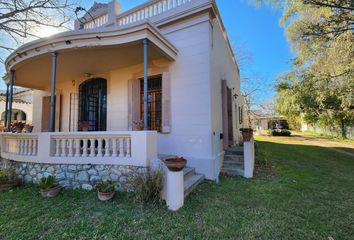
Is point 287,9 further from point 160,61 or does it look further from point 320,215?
point 320,215

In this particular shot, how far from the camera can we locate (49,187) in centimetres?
389

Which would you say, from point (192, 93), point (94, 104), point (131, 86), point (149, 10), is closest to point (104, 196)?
point (192, 93)

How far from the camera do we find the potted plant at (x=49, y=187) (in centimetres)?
387

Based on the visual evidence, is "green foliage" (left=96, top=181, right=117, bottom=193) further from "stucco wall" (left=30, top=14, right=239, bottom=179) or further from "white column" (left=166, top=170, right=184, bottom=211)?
"stucco wall" (left=30, top=14, right=239, bottom=179)

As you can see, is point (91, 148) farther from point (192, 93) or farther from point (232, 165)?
point (232, 165)

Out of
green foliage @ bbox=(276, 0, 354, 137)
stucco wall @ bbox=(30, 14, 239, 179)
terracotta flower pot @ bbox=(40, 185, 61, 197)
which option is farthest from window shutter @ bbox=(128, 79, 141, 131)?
green foliage @ bbox=(276, 0, 354, 137)

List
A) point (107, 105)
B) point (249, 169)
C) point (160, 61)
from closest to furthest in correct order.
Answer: point (249, 169), point (160, 61), point (107, 105)

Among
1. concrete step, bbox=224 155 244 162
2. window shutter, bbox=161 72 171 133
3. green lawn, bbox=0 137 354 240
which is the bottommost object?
green lawn, bbox=0 137 354 240

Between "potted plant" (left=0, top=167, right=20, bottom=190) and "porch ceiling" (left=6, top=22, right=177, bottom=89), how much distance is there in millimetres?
3002

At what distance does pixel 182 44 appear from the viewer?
5.68 m

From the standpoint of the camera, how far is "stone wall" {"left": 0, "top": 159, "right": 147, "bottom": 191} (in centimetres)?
398

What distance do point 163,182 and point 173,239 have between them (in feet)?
3.69

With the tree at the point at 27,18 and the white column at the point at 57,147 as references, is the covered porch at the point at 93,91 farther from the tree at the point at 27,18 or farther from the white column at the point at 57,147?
the tree at the point at 27,18

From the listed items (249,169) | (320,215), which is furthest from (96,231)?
(249,169)
